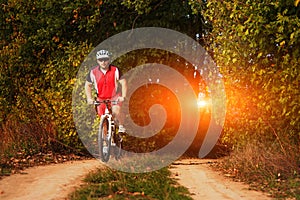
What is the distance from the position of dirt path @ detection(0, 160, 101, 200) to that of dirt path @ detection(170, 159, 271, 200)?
234 centimetres

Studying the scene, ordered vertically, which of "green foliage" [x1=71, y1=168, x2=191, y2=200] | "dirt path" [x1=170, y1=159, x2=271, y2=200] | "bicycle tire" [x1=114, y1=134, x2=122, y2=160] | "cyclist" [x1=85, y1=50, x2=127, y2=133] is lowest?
"dirt path" [x1=170, y1=159, x2=271, y2=200]

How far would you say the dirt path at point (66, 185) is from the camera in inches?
301

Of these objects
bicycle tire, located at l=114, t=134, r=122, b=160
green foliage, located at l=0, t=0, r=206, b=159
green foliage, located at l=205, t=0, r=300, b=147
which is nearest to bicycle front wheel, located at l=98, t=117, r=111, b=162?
bicycle tire, located at l=114, t=134, r=122, b=160

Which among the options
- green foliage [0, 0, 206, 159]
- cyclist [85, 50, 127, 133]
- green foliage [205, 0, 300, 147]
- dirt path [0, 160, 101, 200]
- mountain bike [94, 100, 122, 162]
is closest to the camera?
dirt path [0, 160, 101, 200]

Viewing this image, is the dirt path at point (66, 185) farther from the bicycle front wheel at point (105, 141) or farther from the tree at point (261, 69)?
the tree at point (261, 69)

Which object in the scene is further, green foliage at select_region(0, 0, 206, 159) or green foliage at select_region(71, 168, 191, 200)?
green foliage at select_region(0, 0, 206, 159)

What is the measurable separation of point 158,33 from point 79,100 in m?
3.58

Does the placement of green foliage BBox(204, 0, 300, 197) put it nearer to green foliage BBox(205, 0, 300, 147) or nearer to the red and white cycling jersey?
green foliage BBox(205, 0, 300, 147)

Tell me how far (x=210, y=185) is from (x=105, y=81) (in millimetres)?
3438

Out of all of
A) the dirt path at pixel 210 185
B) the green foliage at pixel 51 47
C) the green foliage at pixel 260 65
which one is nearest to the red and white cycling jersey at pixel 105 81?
the dirt path at pixel 210 185

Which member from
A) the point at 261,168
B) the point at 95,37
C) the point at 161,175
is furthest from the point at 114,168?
the point at 95,37

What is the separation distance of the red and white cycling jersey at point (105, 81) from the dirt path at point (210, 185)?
8.39 ft

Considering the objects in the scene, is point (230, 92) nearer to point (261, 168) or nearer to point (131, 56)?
point (261, 168)

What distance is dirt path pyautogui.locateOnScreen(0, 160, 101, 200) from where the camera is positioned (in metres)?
7.45
